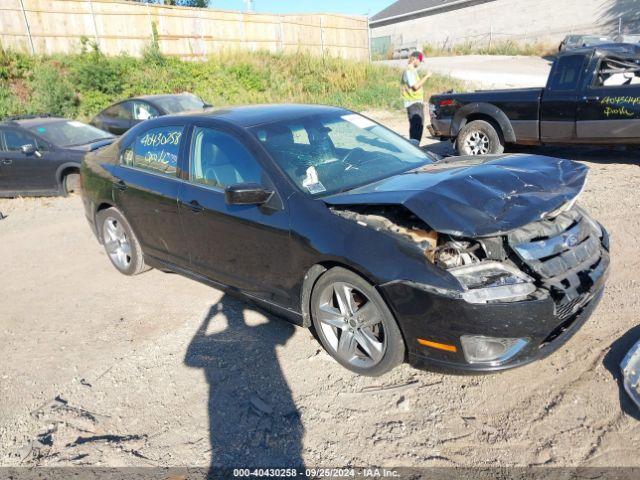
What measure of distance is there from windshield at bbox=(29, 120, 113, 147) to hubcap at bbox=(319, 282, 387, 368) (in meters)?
7.70

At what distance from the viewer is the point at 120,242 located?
17.9 ft

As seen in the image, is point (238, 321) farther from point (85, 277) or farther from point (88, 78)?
point (88, 78)

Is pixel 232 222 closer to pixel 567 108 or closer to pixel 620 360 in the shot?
pixel 620 360

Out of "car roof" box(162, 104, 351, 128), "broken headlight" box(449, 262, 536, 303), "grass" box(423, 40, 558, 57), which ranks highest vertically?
"grass" box(423, 40, 558, 57)

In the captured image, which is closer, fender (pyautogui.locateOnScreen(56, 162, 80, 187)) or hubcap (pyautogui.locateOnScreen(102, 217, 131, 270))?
hubcap (pyautogui.locateOnScreen(102, 217, 131, 270))

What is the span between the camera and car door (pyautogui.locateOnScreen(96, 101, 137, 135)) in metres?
11.4

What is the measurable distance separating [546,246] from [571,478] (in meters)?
1.27

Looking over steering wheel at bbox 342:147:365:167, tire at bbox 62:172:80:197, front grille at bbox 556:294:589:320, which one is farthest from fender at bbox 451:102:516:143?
tire at bbox 62:172:80:197

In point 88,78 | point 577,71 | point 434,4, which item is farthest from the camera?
point 434,4

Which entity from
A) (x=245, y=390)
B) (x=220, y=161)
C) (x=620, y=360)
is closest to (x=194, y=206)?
(x=220, y=161)

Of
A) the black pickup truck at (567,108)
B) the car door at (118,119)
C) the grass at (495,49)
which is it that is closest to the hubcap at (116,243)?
the black pickup truck at (567,108)

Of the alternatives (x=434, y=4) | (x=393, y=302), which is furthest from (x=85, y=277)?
(x=434, y=4)

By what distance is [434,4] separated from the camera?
157 ft

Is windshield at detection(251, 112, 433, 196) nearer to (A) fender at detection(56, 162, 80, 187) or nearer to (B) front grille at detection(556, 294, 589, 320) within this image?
(B) front grille at detection(556, 294, 589, 320)
